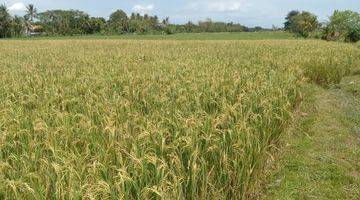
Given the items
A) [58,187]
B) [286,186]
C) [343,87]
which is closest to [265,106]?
[286,186]

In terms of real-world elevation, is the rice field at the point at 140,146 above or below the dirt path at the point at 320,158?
above

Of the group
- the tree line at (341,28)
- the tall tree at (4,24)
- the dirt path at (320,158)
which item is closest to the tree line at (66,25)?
the tall tree at (4,24)

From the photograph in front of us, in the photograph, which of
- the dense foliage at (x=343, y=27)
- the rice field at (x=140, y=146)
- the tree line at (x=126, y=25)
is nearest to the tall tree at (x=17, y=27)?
the tree line at (x=126, y=25)

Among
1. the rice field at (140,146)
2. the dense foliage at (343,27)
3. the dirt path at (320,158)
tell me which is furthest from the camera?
the dense foliage at (343,27)

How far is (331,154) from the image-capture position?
629 cm

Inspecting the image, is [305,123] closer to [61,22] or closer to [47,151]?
[47,151]

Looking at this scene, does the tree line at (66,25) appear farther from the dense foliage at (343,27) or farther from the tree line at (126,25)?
the dense foliage at (343,27)

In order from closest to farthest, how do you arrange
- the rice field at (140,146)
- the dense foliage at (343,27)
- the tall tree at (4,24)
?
the rice field at (140,146) → the dense foliage at (343,27) → the tall tree at (4,24)

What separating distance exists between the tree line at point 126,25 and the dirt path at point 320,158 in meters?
47.0

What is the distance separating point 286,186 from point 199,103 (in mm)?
1639

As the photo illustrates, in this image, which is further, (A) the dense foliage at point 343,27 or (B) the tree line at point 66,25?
(B) the tree line at point 66,25

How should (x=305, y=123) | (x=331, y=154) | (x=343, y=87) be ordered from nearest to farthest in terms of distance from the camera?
(x=331, y=154) → (x=305, y=123) → (x=343, y=87)

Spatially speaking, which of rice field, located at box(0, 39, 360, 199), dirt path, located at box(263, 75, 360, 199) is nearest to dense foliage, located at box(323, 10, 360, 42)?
dirt path, located at box(263, 75, 360, 199)

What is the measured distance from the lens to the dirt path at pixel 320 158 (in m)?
4.97
